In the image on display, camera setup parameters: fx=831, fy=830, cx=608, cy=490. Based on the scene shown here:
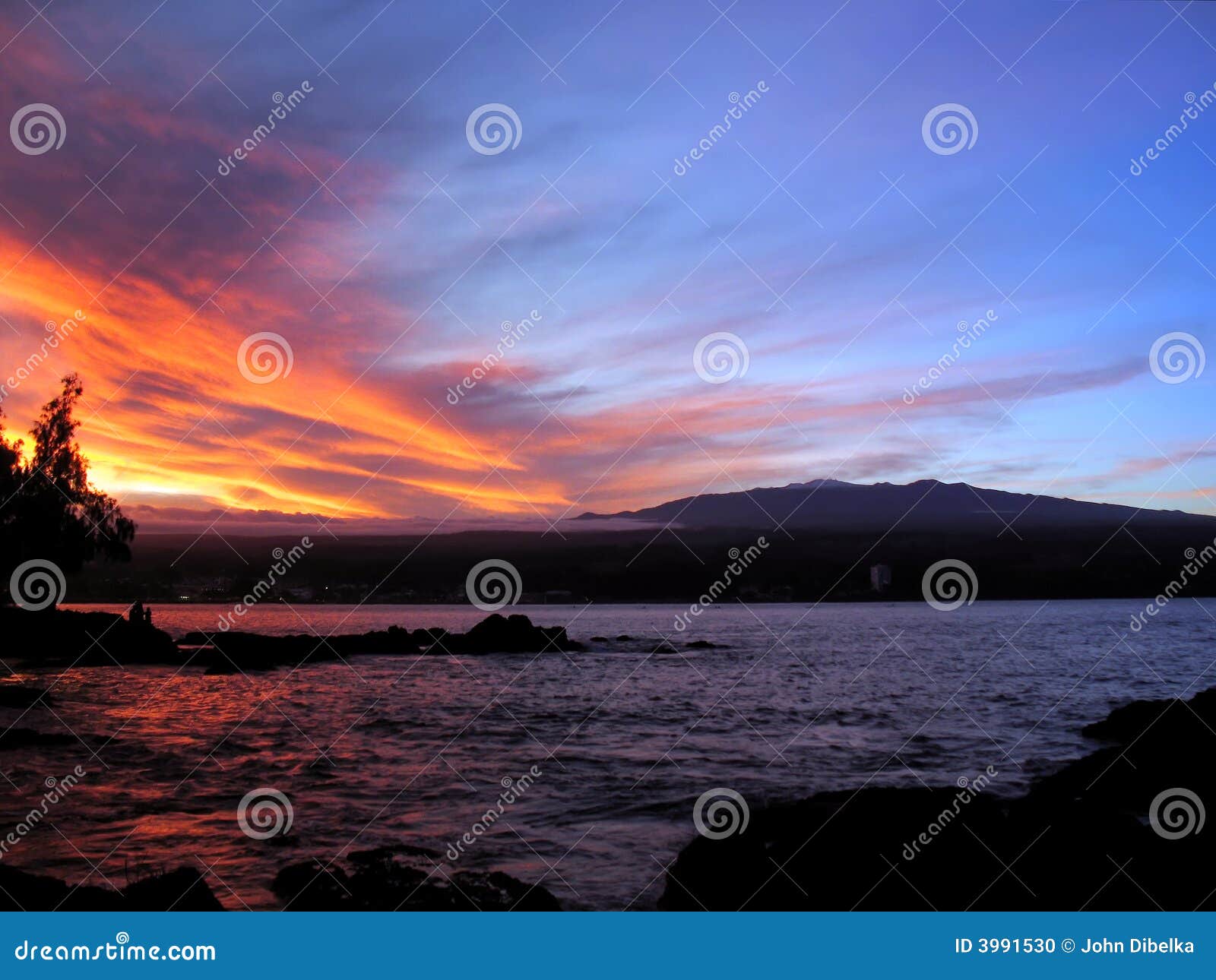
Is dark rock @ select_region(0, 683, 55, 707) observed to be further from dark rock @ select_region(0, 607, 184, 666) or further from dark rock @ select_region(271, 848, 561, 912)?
dark rock @ select_region(271, 848, 561, 912)

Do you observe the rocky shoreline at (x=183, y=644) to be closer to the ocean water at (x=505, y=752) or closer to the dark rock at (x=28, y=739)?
the ocean water at (x=505, y=752)

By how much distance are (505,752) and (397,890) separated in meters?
13.7

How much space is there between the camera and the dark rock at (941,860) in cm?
982

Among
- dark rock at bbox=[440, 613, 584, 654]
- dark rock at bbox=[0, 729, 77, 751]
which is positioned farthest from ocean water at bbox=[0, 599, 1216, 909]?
dark rock at bbox=[440, 613, 584, 654]

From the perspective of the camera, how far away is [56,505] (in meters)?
47.8

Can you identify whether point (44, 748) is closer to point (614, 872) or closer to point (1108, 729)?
point (614, 872)

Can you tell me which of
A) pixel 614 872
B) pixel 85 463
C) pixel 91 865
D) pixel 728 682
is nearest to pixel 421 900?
pixel 614 872

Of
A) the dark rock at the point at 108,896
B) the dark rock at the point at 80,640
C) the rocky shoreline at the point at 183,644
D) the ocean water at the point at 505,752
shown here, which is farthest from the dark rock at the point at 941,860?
the dark rock at the point at 80,640

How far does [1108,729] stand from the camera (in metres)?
23.9

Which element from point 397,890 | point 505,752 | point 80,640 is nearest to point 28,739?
point 505,752

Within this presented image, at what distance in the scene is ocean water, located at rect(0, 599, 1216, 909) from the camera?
13172 mm

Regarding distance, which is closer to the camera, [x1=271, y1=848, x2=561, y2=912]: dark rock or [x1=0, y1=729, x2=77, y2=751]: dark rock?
Answer: [x1=271, y1=848, x2=561, y2=912]: dark rock

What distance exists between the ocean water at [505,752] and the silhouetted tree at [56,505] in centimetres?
686

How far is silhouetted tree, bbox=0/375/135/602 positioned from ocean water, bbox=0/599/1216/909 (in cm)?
686
